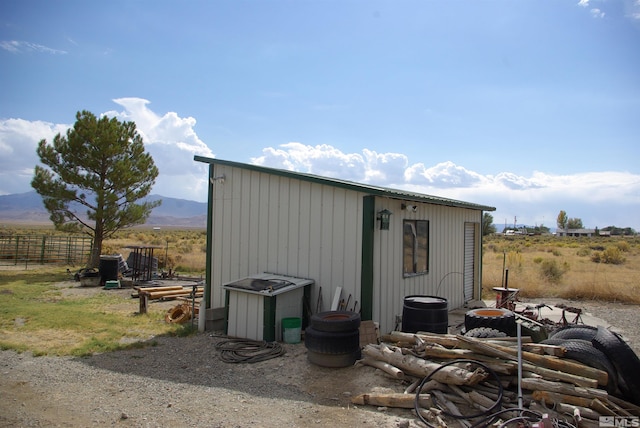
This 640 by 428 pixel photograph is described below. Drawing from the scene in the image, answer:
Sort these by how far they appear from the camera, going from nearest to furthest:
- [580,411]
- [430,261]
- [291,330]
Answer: [580,411] → [291,330] → [430,261]

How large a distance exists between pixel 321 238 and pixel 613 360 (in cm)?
440

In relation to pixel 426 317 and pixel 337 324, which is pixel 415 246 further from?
pixel 337 324

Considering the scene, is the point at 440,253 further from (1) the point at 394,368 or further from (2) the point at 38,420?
(2) the point at 38,420

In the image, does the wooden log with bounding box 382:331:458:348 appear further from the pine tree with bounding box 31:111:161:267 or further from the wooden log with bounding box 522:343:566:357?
the pine tree with bounding box 31:111:161:267

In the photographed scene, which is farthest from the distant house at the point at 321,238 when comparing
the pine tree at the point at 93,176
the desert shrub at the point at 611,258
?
the desert shrub at the point at 611,258

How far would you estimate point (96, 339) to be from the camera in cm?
736

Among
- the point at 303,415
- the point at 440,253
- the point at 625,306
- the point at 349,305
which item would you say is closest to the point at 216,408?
the point at 303,415

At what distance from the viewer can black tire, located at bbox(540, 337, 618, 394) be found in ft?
15.2

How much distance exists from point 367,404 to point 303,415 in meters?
0.73

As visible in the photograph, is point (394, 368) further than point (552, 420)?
Yes

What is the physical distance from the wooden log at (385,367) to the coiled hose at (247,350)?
1.37 m

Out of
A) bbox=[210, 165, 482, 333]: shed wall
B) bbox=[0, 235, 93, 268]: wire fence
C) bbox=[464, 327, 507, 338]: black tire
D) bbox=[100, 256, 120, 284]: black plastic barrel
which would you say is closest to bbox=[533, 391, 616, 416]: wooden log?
bbox=[464, 327, 507, 338]: black tire

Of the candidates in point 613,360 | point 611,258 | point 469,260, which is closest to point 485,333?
point 613,360

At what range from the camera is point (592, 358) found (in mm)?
4695
